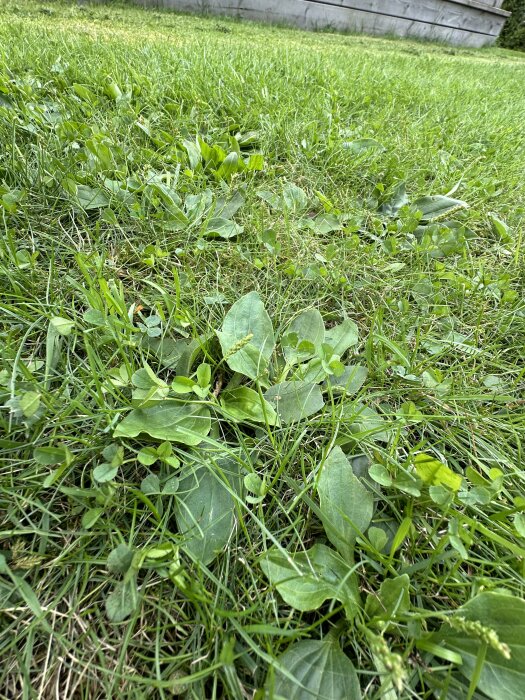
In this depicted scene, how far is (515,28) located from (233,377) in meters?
20.6

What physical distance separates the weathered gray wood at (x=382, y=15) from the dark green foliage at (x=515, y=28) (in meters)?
6.26

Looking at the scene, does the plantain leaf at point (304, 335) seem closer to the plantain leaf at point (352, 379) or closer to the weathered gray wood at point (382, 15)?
the plantain leaf at point (352, 379)

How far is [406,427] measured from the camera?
96 cm

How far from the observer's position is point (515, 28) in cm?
1481

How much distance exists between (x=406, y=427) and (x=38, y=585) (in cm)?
81

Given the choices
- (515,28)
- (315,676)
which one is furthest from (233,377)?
(515,28)

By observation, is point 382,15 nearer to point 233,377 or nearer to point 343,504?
point 233,377

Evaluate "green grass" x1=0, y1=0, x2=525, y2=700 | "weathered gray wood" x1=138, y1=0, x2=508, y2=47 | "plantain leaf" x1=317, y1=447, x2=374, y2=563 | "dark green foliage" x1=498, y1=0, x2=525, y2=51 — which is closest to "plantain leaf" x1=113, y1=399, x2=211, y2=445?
"green grass" x1=0, y1=0, x2=525, y2=700

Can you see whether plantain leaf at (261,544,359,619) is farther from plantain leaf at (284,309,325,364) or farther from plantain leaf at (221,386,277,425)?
plantain leaf at (284,309,325,364)

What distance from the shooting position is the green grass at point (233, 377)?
651 millimetres

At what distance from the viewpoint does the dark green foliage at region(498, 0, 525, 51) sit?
48.3 ft

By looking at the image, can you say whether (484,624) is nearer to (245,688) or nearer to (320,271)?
(245,688)

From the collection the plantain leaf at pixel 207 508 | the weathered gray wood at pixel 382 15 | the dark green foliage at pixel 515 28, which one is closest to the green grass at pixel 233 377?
the plantain leaf at pixel 207 508

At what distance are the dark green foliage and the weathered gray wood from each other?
6.26 metres
